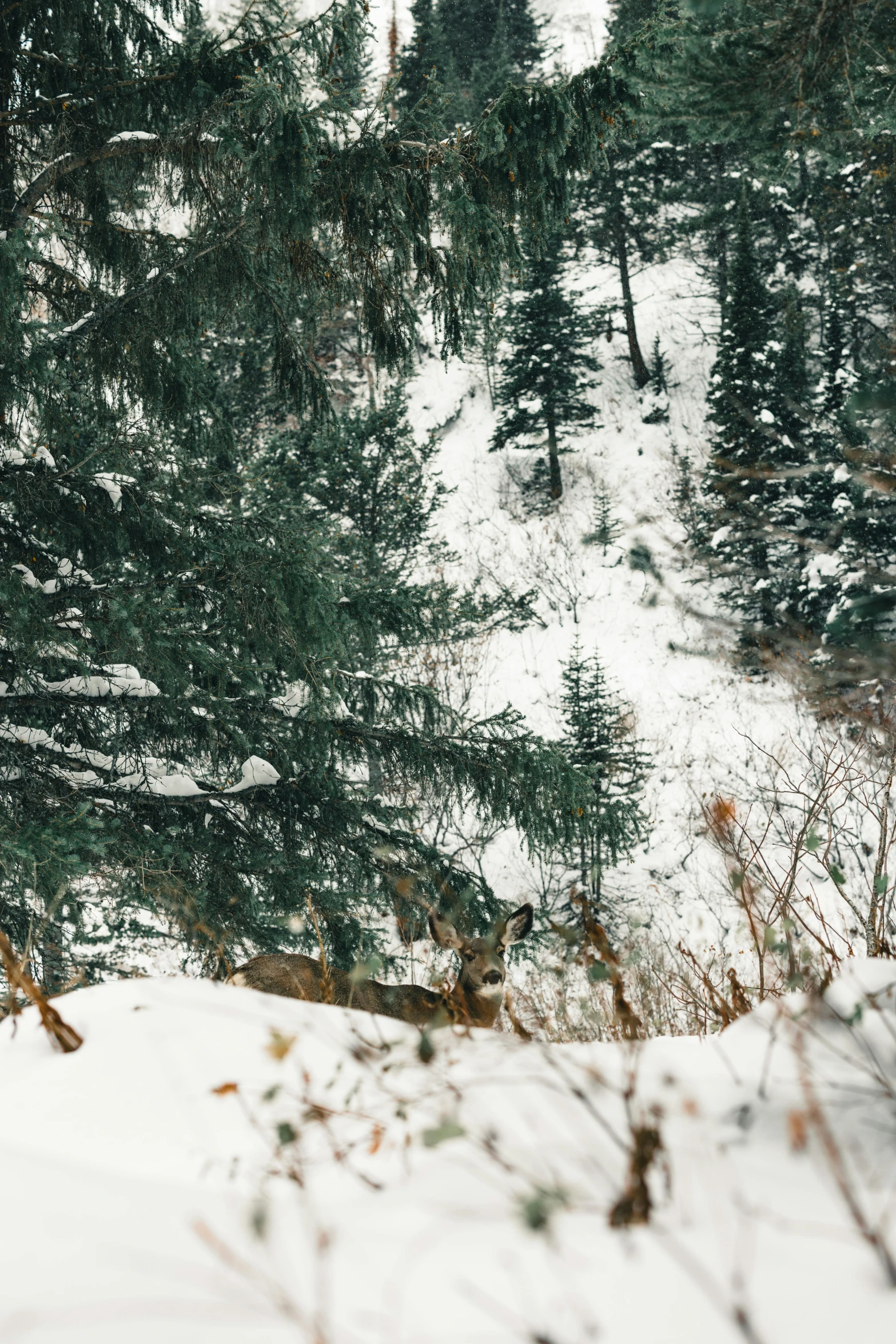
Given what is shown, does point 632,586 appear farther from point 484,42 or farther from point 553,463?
point 484,42

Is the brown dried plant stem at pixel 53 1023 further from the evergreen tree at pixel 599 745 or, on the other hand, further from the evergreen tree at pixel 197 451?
the evergreen tree at pixel 599 745

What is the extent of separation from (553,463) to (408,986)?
18.3m

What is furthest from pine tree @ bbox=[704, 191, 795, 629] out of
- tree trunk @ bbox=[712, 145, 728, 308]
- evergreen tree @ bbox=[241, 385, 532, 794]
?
evergreen tree @ bbox=[241, 385, 532, 794]

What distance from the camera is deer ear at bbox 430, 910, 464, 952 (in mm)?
3137

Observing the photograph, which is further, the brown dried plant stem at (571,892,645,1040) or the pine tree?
the pine tree

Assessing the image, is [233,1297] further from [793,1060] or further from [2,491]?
[2,491]

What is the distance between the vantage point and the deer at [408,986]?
3588 mm

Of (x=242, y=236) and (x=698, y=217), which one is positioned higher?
(x=698, y=217)

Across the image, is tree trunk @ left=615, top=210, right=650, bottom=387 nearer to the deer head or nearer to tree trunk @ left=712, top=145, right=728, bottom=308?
tree trunk @ left=712, top=145, right=728, bottom=308

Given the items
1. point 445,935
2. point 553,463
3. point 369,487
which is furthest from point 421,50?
point 445,935

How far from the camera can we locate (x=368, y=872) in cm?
554

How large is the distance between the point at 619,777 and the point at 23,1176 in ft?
41.7

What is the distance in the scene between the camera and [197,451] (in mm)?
5723

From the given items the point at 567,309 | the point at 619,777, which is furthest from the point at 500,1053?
the point at 567,309
